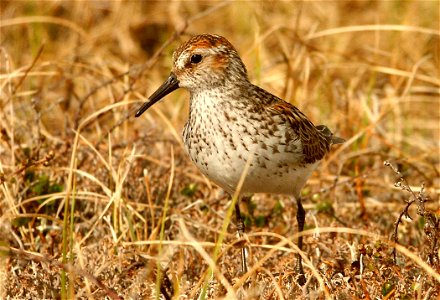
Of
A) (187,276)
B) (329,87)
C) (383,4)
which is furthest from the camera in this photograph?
(383,4)

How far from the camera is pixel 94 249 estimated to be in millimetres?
5270

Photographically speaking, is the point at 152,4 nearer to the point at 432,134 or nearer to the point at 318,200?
the point at 432,134

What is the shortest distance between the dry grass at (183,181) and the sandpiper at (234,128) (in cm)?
39

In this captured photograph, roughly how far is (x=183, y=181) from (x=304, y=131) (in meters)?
1.39

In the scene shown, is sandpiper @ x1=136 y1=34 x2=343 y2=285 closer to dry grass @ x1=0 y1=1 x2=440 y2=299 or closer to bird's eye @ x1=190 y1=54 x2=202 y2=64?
bird's eye @ x1=190 y1=54 x2=202 y2=64

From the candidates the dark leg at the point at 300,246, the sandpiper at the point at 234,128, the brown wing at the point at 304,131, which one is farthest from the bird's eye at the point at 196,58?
the dark leg at the point at 300,246

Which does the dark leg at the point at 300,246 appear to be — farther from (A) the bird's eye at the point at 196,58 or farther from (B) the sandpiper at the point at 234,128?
(A) the bird's eye at the point at 196,58

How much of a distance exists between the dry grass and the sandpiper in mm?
390

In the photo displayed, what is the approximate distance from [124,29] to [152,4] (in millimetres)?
675

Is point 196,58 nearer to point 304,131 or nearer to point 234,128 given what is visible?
point 234,128

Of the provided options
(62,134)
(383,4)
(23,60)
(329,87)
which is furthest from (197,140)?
(383,4)

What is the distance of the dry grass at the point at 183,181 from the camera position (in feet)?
14.8

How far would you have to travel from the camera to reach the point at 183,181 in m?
6.25

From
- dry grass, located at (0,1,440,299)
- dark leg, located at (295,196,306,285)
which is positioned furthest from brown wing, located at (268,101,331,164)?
dry grass, located at (0,1,440,299)
